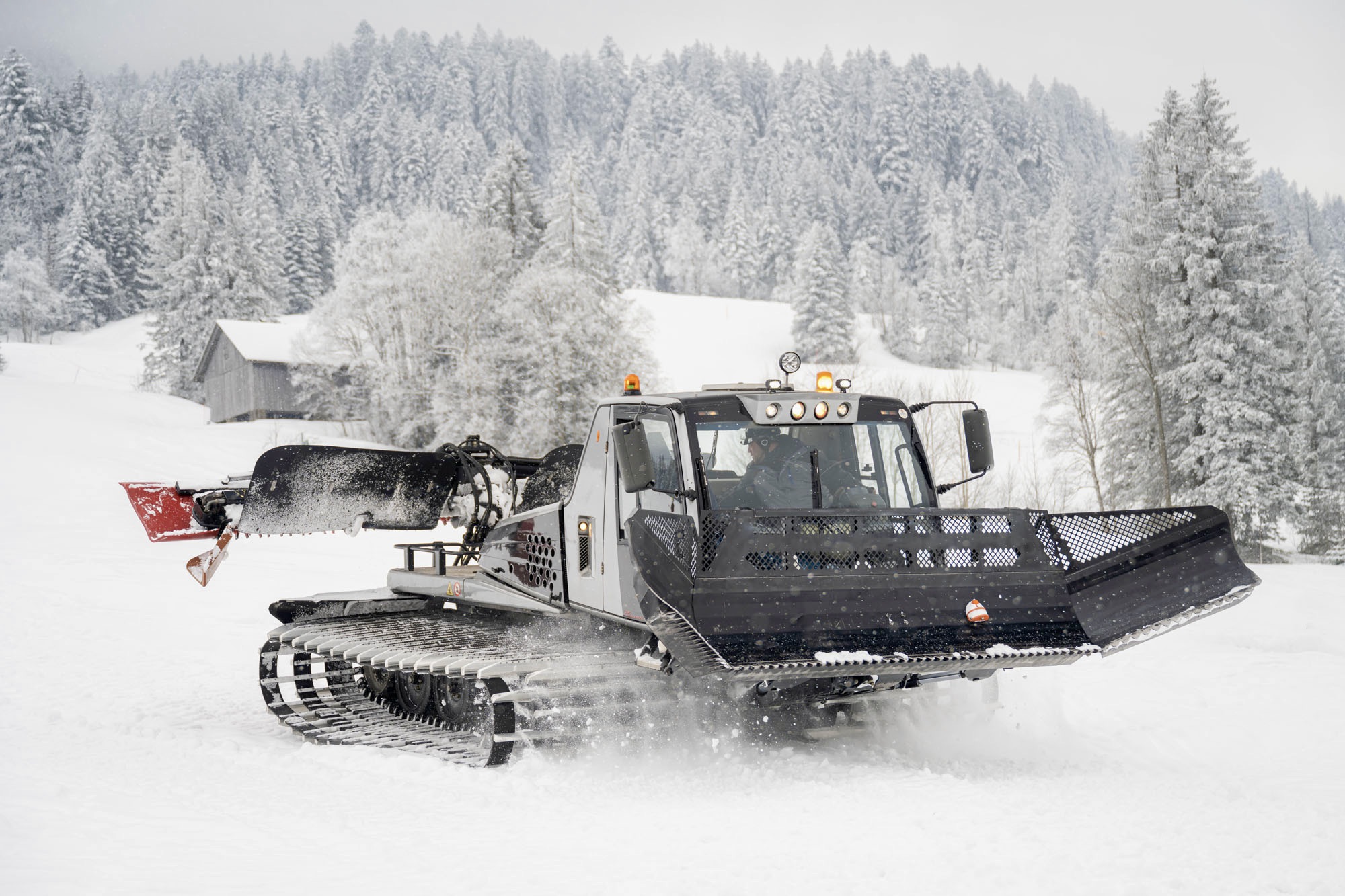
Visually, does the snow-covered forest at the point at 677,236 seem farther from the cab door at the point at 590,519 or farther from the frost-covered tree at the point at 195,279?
the cab door at the point at 590,519

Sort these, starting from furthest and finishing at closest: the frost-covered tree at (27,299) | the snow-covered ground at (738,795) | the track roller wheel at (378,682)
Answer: the frost-covered tree at (27,299) < the track roller wheel at (378,682) < the snow-covered ground at (738,795)

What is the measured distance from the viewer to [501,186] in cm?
5566

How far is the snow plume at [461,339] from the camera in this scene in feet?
132

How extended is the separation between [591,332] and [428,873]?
121 ft

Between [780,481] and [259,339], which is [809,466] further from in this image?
[259,339]

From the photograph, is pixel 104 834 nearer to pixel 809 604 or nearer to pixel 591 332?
pixel 809 604

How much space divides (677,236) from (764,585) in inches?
4536

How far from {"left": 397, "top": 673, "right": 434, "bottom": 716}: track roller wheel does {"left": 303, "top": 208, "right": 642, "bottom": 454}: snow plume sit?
2947cm

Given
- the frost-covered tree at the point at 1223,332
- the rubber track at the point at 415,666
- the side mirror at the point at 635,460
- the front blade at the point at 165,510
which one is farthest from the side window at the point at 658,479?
the frost-covered tree at the point at 1223,332

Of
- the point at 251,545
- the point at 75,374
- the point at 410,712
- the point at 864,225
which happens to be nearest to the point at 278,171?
the point at 75,374

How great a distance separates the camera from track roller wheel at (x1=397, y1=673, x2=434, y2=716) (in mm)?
8461

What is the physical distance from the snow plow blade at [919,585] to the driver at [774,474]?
67 cm

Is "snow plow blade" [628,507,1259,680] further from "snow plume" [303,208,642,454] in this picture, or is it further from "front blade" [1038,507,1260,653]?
"snow plume" [303,208,642,454]

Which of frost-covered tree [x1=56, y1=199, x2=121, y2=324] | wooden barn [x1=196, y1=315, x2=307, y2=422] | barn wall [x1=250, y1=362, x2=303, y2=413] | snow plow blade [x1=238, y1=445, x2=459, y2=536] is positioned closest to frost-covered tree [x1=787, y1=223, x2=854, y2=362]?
wooden barn [x1=196, y1=315, x2=307, y2=422]
